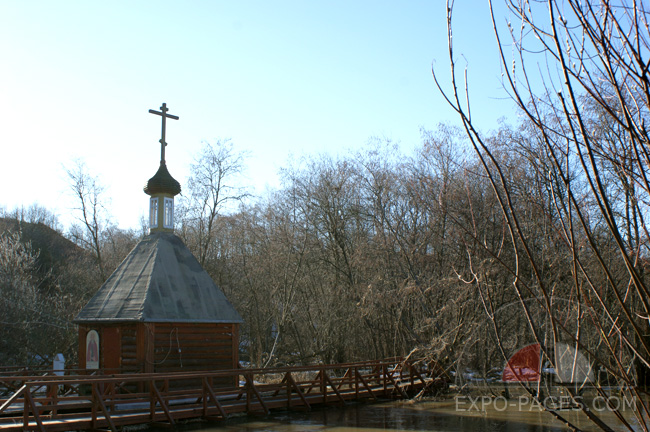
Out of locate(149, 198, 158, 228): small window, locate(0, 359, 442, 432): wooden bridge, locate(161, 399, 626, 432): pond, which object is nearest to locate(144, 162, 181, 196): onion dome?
locate(149, 198, 158, 228): small window

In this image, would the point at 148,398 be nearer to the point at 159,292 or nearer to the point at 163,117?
the point at 159,292

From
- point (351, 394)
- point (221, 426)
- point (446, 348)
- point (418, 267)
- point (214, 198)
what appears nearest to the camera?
point (221, 426)

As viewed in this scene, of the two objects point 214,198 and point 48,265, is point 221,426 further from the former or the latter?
point 48,265

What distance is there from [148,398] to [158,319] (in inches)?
71.1

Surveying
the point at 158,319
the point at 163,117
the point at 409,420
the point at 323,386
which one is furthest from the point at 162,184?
the point at 409,420

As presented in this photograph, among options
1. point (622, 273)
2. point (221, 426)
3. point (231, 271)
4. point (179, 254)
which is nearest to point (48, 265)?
point (231, 271)

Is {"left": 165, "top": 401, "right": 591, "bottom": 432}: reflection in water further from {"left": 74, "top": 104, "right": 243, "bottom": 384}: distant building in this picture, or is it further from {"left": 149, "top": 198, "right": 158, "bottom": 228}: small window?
{"left": 149, "top": 198, "right": 158, "bottom": 228}: small window

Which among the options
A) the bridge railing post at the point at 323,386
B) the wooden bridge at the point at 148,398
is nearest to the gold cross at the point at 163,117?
the wooden bridge at the point at 148,398

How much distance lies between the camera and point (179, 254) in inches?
663

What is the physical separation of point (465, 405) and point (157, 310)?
8.29m

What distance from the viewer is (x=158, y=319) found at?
45.9 ft

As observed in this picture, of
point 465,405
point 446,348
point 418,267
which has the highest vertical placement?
point 418,267

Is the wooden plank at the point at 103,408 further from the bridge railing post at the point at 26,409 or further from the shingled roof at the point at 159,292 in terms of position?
the shingled roof at the point at 159,292

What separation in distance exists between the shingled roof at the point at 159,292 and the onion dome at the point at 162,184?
4.18 ft
